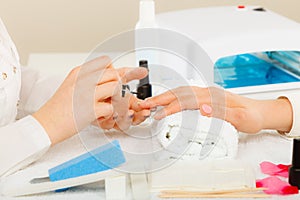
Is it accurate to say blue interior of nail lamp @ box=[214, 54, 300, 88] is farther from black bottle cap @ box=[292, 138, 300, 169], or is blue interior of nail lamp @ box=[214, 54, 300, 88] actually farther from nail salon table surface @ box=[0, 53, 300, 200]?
black bottle cap @ box=[292, 138, 300, 169]

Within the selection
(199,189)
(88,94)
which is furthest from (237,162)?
(88,94)

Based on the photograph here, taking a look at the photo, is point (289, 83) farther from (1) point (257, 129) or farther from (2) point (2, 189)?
(2) point (2, 189)

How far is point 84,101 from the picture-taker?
0.64 m

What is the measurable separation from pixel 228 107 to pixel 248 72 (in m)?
0.35

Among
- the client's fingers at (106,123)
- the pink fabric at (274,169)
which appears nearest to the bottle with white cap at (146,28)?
the client's fingers at (106,123)

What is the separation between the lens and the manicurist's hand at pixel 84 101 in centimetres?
63

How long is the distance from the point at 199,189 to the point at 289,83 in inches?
15.3

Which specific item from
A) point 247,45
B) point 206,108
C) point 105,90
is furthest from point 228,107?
point 247,45

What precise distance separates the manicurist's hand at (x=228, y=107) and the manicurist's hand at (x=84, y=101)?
0.15 feet

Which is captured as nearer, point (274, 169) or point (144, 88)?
point (274, 169)

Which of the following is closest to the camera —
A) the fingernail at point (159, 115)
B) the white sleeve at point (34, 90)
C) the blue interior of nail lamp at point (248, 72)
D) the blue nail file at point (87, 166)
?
the blue nail file at point (87, 166)

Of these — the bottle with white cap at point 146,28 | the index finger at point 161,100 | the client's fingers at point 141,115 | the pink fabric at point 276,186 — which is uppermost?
the bottle with white cap at point 146,28

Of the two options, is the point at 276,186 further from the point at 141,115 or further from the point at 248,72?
the point at 248,72

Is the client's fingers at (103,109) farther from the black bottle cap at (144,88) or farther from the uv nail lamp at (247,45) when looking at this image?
the uv nail lamp at (247,45)
